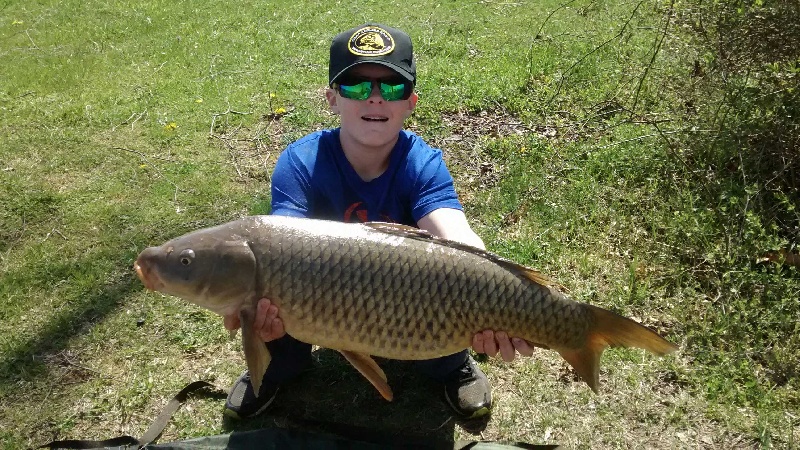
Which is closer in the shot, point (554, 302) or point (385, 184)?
point (554, 302)

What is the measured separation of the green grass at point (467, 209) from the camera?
2340 millimetres

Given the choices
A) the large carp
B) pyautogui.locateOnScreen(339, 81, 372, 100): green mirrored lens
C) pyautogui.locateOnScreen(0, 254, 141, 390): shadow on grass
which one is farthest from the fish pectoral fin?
pyautogui.locateOnScreen(0, 254, 141, 390): shadow on grass

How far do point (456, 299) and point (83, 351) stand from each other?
1.66 meters

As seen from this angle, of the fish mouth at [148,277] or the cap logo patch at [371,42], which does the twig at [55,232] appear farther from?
the cap logo patch at [371,42]

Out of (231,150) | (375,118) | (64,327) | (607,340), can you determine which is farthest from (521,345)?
(231,150)

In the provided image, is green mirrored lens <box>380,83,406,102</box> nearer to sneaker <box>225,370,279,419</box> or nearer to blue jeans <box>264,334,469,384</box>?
blue jeans <box>264,334,469,384</box>

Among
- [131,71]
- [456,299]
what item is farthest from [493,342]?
[131,71]

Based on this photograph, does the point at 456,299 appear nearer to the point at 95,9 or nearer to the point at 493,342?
the point at 493,342

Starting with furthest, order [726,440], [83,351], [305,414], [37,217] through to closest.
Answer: [37,217]
[83,351]
[305,414]
[726,440]

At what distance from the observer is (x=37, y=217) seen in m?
3.35

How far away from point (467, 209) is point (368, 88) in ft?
4.60

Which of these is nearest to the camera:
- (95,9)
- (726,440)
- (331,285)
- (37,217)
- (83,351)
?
(331,285)

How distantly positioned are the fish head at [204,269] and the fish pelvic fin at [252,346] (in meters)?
0.04

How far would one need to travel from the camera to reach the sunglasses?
2.21 metres
